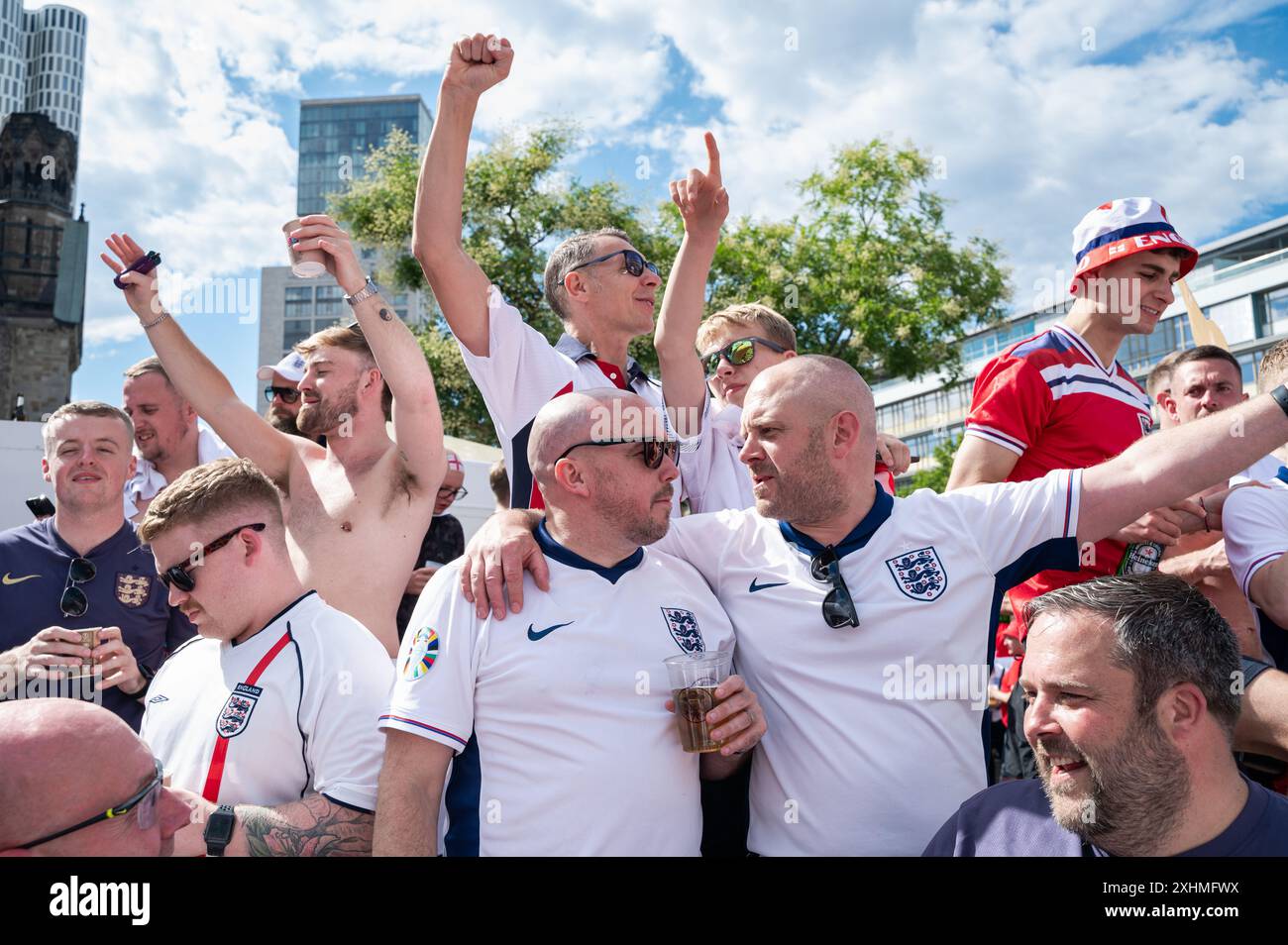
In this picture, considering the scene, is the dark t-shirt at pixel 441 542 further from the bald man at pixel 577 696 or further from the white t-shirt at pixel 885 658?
the white t-shirt at pixel 885 658

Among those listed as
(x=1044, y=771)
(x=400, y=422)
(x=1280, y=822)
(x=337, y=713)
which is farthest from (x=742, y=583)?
(x=400, y=422)

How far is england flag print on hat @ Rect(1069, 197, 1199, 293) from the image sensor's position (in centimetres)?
365

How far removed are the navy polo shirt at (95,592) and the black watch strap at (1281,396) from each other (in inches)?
157

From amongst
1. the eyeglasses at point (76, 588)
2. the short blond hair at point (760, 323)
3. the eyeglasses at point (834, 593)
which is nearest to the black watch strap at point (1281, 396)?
the eyeglasses at point (834, 593)

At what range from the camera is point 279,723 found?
8.86 feet

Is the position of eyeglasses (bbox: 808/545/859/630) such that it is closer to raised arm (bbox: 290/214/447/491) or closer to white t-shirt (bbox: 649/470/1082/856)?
white t-shirt (bbox: 649/470/1082/856)

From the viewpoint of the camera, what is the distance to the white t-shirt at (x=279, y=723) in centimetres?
266

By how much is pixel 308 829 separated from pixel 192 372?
2.46 metres

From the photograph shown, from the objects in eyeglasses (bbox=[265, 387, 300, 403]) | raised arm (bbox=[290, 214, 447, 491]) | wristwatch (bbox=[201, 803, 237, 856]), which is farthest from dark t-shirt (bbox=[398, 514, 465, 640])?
wristwatch (bbox=[201, 803, 237, 856])

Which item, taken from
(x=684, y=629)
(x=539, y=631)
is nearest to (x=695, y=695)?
(x=684, y=629)

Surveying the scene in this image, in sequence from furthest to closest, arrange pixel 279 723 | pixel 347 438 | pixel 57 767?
1. pixel 347 438
2. pixel 279 723
3. pixel 57 767

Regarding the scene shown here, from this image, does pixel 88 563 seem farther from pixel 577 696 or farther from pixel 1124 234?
pixel 1124 234
